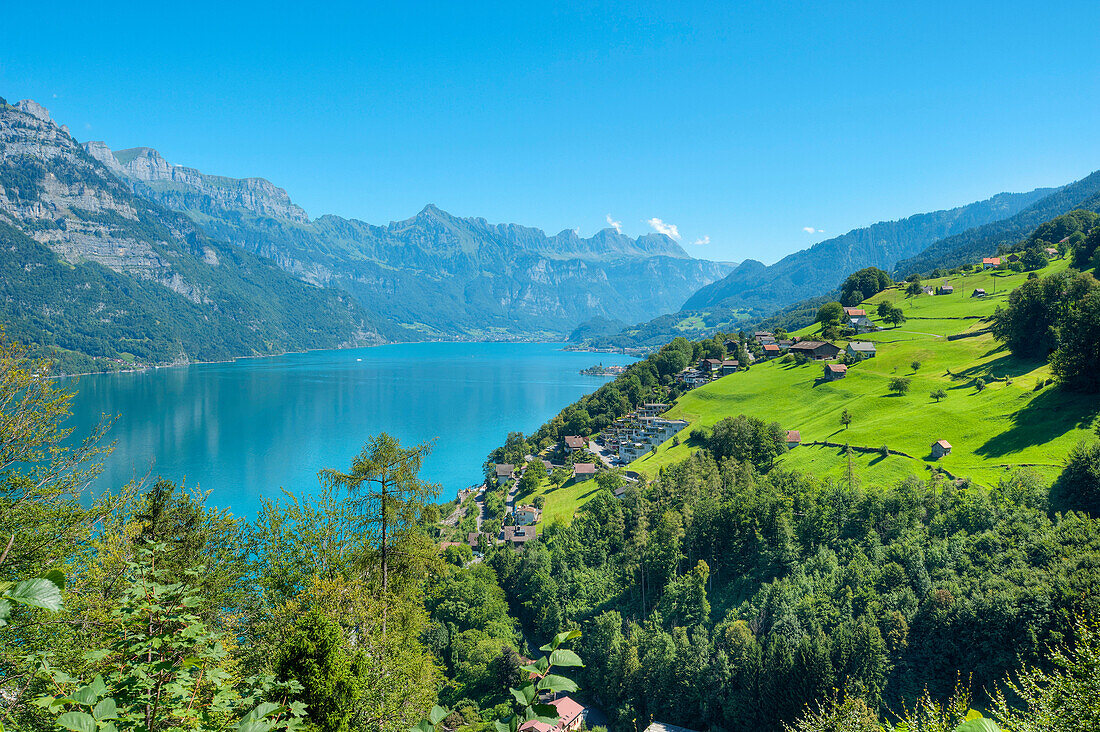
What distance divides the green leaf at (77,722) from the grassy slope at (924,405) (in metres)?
38.0

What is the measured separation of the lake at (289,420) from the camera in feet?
240

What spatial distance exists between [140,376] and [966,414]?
741 feet

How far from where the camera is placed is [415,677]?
42.3 feet

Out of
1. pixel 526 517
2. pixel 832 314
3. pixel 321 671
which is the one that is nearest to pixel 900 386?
pixel 526 517

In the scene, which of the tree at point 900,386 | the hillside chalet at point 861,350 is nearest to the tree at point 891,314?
the hillside chalet at point 861,350

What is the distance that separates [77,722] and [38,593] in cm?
65

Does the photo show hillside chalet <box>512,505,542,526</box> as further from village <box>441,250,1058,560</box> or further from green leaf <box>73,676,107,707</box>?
green leaf <box>73,676,107,707</box>

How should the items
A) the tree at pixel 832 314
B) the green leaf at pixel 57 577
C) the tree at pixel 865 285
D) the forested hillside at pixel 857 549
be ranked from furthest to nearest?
the tree at pixel 865 285 < the tree at pixel 832 314 < the forested hillside at pixel 857 549 < the green leaf at pixel 57 577

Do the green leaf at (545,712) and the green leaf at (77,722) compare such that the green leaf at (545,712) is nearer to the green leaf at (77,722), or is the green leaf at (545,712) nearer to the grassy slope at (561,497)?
the green leaf at (77,722)

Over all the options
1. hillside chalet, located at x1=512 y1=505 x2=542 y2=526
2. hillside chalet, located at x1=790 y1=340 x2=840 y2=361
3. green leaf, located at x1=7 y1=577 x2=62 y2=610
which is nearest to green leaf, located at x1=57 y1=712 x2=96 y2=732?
green leaf, located at x1=7 y1=577 x2=62 y2=610

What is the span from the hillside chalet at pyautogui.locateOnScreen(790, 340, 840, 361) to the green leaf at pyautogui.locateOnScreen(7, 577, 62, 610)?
75.8m

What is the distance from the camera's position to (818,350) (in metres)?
69.1

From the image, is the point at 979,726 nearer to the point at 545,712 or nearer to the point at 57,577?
the point at 545,712

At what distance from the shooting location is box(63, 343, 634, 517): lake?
73.2 metres
